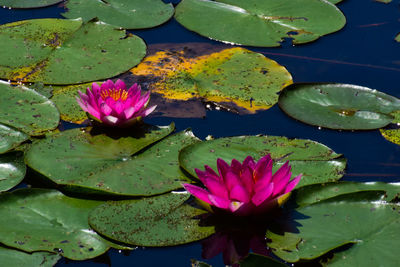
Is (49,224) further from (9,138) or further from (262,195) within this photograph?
(262,195)

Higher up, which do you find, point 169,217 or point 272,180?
point 272,180

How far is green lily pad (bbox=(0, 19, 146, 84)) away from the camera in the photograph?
3773 millimetres

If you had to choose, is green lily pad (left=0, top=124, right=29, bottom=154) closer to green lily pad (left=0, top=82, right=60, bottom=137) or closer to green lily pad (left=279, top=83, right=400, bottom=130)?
green lily pad (left=0, top=82, right=60, bottom=137)

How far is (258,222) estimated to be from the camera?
8.76 feet

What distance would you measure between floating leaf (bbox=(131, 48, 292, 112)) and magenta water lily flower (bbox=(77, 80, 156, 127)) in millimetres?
375

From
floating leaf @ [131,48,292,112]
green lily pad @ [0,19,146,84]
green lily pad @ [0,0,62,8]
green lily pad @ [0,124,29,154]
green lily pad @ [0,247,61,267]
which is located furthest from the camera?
green lily pad @ [0,0,62,8]

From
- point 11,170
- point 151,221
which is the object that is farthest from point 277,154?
point 11,170

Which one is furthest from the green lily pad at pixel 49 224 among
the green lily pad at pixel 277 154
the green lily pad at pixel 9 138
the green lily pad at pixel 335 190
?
the green lily pad at pixel 335 190

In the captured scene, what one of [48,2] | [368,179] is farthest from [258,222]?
[48,2]

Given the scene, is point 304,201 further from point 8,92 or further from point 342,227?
point 8,92

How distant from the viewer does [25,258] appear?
239 centimetres

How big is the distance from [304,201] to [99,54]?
1.91m

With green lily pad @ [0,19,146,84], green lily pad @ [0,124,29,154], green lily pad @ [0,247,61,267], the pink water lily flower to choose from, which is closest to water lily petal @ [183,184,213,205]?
the pink water lily flower

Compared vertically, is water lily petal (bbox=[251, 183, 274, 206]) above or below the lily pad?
above
